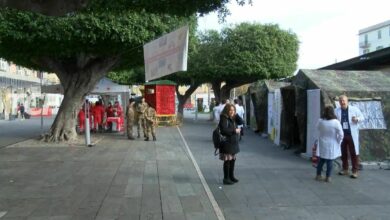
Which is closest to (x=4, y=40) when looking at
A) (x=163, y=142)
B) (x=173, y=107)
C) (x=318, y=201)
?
(x=163, y=142)

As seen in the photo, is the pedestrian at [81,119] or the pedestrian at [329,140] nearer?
the pedestrian at [329,140]

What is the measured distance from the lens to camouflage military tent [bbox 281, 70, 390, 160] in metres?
12.6

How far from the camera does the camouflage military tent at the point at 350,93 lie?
1265 cm

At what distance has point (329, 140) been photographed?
→ 1038 cm

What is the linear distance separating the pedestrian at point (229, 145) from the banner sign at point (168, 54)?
4.43 ft

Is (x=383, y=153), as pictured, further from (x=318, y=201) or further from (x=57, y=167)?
(x=57, y=167)

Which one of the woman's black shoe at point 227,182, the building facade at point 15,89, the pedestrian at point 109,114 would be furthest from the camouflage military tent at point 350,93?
the building facade at point 15,89

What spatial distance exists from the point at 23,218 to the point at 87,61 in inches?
574

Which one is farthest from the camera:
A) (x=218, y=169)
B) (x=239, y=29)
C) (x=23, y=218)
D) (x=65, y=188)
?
(x=239, y=29)

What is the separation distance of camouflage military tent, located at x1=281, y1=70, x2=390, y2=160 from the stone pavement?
1.06 m

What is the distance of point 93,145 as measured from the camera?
18.0 metres

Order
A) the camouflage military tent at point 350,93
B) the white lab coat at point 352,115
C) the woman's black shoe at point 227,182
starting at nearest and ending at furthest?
the woman's black shoe at point 227,182, the white lab coat at point 352,115, the camouflage military tent at point 350,93

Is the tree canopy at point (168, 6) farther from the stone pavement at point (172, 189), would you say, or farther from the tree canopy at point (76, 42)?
the tree canopy at point (76, 42)

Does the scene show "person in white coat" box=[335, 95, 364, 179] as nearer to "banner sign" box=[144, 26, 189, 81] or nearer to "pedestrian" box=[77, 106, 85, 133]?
"banner sign" box=[144, 26, 189, 81]
